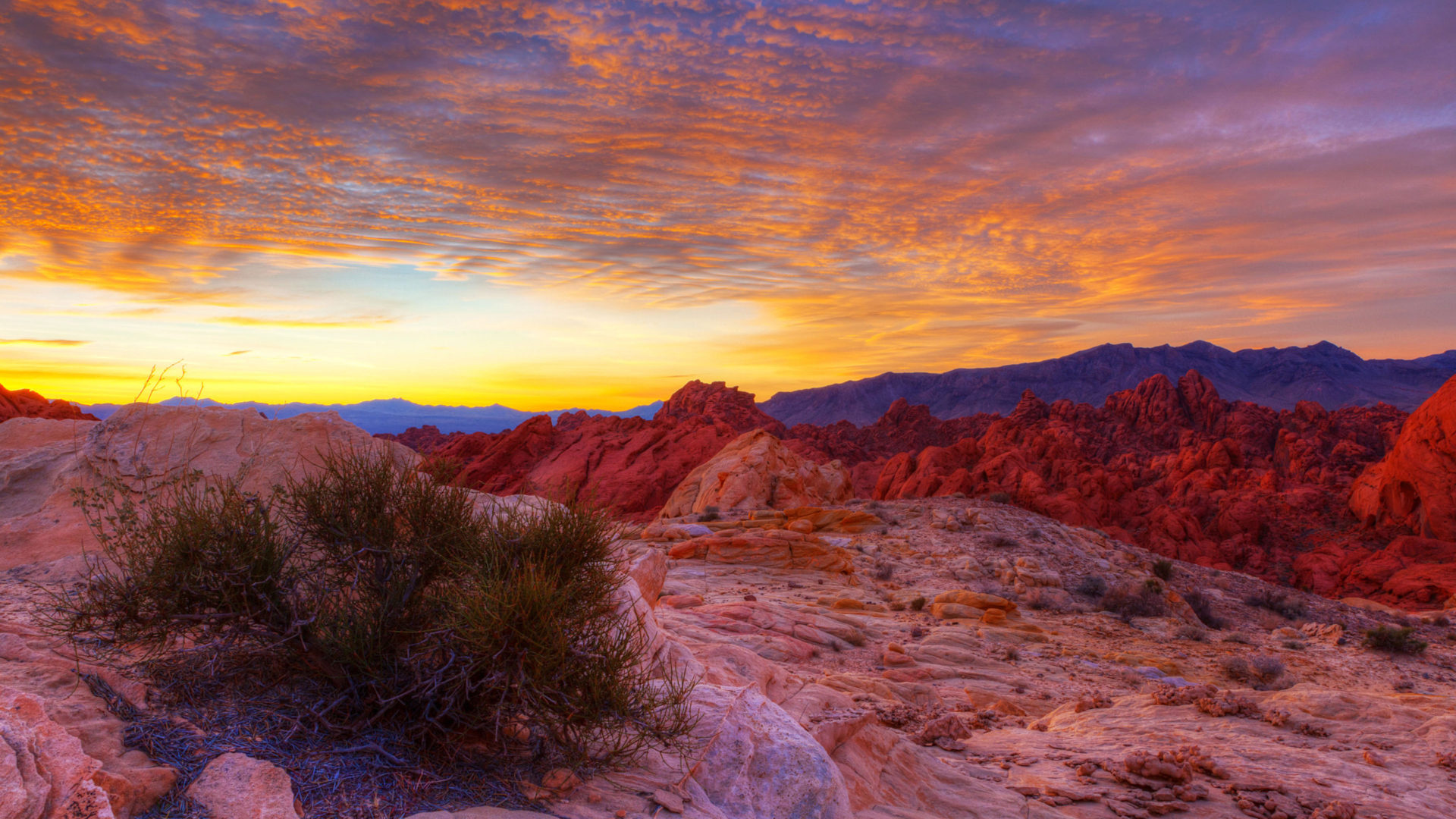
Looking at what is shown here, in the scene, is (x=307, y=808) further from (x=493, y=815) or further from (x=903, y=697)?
(x=903, y=697)

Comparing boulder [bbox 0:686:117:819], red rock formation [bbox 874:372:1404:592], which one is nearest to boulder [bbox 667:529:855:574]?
boulder [bbox 0:686:117:819]

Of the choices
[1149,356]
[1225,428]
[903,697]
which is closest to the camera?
[903,697]

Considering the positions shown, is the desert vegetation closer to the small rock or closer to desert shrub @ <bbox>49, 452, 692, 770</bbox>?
desert shrub @ <bbox>49, 452, 692, 770</bbox>

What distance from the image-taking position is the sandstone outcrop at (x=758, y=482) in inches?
1228

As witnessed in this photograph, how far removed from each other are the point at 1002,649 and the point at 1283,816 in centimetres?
792

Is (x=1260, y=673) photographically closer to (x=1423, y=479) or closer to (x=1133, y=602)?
(x=1133, y=602)

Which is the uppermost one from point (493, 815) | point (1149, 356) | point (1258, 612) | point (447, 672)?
point (1149, 356)

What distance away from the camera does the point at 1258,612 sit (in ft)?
68.1

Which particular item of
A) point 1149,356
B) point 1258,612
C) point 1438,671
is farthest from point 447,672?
point 1149,356

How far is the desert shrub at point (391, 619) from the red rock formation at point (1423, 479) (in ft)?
178

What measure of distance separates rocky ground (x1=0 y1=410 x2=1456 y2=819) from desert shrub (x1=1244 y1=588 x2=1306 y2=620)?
0.14 metres

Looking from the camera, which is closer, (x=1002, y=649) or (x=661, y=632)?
(x=661, y=632)

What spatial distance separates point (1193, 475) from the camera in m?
57.7

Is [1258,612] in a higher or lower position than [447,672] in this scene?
lower
